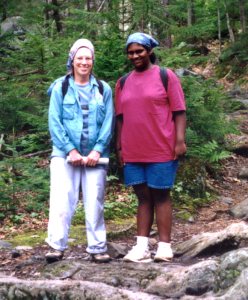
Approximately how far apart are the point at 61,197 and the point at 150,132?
40.8 inches

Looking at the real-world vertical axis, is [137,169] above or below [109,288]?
above

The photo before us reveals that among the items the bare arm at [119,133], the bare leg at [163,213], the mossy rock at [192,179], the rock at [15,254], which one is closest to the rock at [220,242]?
the bare leg at [163,213]

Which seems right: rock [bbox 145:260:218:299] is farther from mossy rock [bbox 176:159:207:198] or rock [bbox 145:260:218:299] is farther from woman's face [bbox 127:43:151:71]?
mossy rock [bbox 176:159:207:198]

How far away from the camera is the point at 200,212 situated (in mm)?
8750

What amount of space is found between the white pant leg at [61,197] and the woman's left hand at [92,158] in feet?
0.59

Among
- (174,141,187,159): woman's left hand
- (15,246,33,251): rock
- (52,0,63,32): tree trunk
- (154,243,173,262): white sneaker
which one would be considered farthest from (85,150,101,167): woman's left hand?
(52,0,63,32): tree trunk

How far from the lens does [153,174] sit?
510cm

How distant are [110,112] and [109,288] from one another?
1.68 meters

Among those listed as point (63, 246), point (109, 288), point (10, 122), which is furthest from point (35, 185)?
point (109, 288)

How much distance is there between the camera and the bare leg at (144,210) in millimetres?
5277

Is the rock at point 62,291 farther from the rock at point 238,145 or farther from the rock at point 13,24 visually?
the rock at point 13,24

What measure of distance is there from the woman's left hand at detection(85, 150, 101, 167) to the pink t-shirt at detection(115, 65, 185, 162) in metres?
0.32

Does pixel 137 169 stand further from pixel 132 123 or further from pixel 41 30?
pixel 41 30

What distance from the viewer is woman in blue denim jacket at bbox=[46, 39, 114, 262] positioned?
515cm
